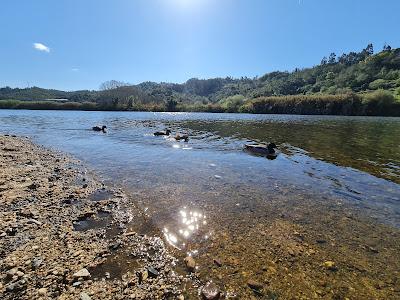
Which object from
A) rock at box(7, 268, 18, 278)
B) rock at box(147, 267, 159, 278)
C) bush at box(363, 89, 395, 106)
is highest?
bush at box(363, 89, 395, 106)

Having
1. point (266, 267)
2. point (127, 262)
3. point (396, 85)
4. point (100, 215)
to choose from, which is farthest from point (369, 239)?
point (396, 85)

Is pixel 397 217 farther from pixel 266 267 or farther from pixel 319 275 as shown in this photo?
pixel 266 267

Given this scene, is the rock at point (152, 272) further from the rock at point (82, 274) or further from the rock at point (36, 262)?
the rock at point (36, 262)

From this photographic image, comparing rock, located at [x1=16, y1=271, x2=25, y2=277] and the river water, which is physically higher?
rock, located at [x1=16, y1=271, x2=25, y2=277]

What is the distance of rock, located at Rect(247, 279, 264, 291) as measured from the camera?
5555 mm

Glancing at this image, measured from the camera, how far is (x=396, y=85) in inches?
6122

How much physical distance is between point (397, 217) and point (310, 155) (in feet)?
40.0

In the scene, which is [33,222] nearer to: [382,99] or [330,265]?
[330,265]

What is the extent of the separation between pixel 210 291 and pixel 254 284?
1.01m

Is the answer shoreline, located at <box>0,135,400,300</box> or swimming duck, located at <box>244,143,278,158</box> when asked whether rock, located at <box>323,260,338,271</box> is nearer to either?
shoreline, located at <box>0,135,400,300</box>

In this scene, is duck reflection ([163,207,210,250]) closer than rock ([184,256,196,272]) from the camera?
No

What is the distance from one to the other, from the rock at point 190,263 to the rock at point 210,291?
0.68 m

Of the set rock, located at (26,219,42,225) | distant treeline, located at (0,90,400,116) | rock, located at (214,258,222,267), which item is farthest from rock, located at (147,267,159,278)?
distant treeline, located at (0,90,400,116)

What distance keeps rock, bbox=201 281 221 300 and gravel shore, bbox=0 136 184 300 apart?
53 cm
